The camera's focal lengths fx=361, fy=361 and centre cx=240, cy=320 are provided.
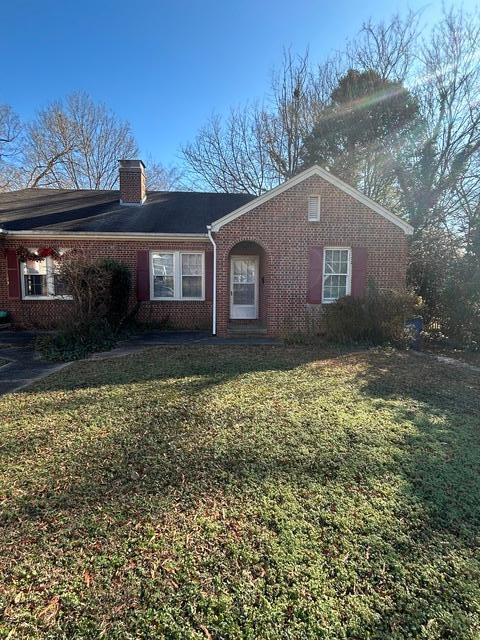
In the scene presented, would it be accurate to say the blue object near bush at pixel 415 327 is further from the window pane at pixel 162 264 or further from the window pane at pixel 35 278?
the window pane at pixel 35 278

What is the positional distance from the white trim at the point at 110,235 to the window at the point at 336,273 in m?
A: 4.02

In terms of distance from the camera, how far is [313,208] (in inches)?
400

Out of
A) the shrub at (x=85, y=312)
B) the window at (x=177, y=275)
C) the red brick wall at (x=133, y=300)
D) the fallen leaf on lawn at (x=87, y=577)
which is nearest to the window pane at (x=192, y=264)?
the window at (x=177, y=275)

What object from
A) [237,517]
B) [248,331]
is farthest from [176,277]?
[237,517]

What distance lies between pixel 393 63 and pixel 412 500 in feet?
69.6

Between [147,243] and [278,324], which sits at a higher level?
[147,243]

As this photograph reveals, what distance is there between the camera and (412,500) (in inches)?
114

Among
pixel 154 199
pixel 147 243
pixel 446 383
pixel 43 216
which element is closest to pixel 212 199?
pixel 154 199

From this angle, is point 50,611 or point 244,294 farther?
point 244,294

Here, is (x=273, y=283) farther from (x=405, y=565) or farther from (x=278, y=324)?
(x=405, y=565)

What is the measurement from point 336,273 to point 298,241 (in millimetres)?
1481

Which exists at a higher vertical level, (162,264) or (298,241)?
(298,241)

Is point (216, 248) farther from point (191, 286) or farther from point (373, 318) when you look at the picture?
point (373, 318)

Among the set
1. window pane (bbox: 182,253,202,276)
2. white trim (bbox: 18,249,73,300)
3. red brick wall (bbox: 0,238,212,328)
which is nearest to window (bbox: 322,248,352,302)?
red brick wall (bbox: 0,238,212,328)
